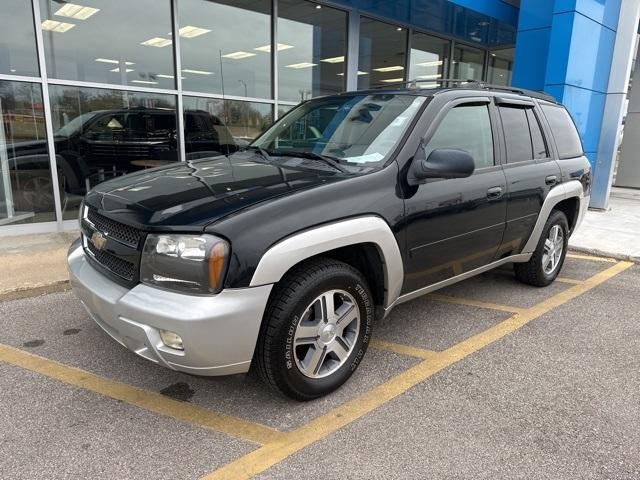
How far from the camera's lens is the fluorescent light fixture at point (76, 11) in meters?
6.64

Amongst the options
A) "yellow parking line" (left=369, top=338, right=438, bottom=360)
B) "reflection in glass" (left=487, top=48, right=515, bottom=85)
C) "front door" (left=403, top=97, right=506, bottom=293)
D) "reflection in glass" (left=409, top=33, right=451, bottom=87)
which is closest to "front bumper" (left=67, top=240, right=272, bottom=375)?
"front door" (left=403, top=97, right=506, bottom=293)

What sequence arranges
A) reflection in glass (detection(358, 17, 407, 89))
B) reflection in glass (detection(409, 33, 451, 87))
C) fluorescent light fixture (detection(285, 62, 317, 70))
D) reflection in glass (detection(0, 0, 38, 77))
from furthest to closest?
reflection in glass (detection(409, 33, 451, 87)) → reflection in glass (detection(358, 17, 407, 89)) → fluorescent light fixture (detection(285, 62, 317, 70)) → reflection in glass (detection(0, 0, 38, 77))

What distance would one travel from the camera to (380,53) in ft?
36.1

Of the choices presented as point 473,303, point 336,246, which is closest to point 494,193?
point 473,303

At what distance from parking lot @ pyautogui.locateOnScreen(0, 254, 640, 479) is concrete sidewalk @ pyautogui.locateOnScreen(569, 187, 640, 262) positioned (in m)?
2.90

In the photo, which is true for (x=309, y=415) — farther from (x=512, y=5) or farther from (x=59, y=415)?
(x=512, y=5)

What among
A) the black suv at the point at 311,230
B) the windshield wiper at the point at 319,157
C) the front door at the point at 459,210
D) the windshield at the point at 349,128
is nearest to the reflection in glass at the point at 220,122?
the windshield at the point at 349,128

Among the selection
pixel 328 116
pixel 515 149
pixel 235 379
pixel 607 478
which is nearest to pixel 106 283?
pixel 235 379

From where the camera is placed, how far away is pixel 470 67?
13.5m

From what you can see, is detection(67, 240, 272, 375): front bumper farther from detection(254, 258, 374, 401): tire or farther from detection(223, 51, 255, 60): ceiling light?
detection(223, 51, 255, 60): ceiling light

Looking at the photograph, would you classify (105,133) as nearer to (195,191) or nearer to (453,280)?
(195,191)

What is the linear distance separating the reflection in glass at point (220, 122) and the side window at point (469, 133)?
4660mm

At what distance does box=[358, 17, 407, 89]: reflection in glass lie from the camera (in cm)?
1038

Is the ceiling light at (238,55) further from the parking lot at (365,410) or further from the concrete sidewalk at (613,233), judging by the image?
the concrete sidewalk at (613,233)
